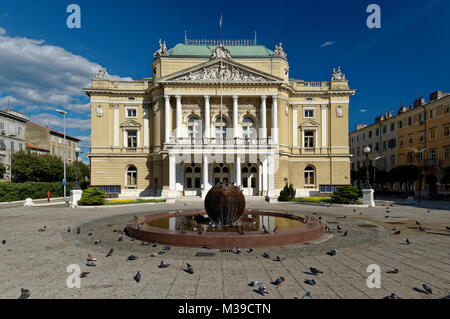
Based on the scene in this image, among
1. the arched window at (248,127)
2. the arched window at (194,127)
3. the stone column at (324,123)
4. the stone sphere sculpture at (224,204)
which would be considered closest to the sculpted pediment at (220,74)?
the arched window at (194,127)

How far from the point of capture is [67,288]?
630cm

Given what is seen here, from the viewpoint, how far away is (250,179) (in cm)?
4100

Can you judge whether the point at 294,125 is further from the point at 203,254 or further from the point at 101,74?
the point at 203,254

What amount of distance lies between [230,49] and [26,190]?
37400mm

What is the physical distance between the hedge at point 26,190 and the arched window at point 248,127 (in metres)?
31.2

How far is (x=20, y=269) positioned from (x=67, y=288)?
264cm

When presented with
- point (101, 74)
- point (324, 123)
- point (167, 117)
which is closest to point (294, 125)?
point (324, 123)

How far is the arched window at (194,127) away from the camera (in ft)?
136

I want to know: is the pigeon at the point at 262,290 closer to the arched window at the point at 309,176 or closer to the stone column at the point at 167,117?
the stone column at the point at 167,117

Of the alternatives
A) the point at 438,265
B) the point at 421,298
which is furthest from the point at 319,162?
the point at 421,298

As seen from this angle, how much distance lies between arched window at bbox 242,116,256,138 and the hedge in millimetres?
31178

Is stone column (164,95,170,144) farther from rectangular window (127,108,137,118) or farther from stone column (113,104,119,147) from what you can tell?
stone column (113,104,119,147)

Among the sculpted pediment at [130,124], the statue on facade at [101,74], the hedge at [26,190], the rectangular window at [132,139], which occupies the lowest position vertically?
the hedge at [26,190]
